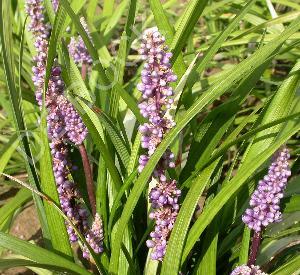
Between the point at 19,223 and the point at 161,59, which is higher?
the point at 19,223

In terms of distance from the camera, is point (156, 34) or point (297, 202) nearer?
point (156, 34)

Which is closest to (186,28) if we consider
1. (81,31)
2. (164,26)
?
(164,26)

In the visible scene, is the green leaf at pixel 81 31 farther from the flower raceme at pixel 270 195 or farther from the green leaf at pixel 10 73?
the flower raceme at pixel 270 195

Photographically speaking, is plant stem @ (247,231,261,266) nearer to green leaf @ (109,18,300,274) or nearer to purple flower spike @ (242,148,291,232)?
purple flower spike @ (242,148,291,232)

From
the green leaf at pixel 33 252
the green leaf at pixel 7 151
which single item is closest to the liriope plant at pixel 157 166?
the green leaf at pixel 33 252

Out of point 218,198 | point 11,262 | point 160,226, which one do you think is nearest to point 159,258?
point 160,226

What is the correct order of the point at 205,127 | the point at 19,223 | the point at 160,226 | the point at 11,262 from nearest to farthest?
the point at 11,262, the point at 160,226, the point at 205,127, the point at 19,223

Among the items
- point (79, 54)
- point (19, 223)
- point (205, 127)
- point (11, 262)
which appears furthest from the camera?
point (19, 223)

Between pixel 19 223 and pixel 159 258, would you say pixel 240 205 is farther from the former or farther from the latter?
pixel 19 223
